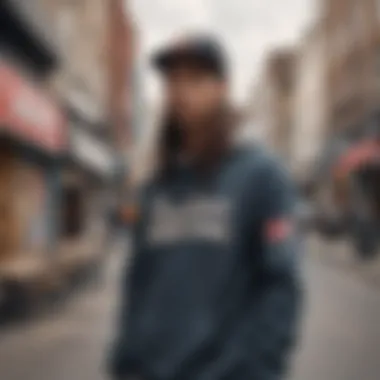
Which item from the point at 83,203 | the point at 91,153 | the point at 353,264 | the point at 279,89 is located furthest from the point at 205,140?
the point at 279,89

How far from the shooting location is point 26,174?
49.3 feet

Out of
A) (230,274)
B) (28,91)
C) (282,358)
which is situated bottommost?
(282,358)

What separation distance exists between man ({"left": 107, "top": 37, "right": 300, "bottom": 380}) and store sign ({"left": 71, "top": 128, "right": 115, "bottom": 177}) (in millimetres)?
19256

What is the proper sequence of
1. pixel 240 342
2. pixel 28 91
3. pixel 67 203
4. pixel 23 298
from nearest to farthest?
1. pixel 240 342
2. pixel 23 298
3. pixel 28 91
4. pixel 67 203

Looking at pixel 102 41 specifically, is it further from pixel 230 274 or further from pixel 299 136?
pixel 230 274

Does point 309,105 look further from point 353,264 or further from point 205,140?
point 205,140

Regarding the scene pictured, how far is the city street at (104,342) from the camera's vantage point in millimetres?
5797

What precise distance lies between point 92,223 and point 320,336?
62.6 ft

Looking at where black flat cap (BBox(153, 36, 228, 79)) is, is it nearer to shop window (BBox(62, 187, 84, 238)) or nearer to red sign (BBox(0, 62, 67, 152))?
red sign (BBox(0, 62, 67, 152))

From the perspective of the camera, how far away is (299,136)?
158 feet

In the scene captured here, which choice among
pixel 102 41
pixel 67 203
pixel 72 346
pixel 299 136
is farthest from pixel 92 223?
pixel 299 136

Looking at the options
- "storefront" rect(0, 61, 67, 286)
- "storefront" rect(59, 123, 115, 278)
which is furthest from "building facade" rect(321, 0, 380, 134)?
"storefront" rect(0, 61, 67, 286)

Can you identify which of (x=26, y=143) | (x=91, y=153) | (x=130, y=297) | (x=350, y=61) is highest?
(x=350, y=61)

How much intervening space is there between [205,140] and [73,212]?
2141cm
